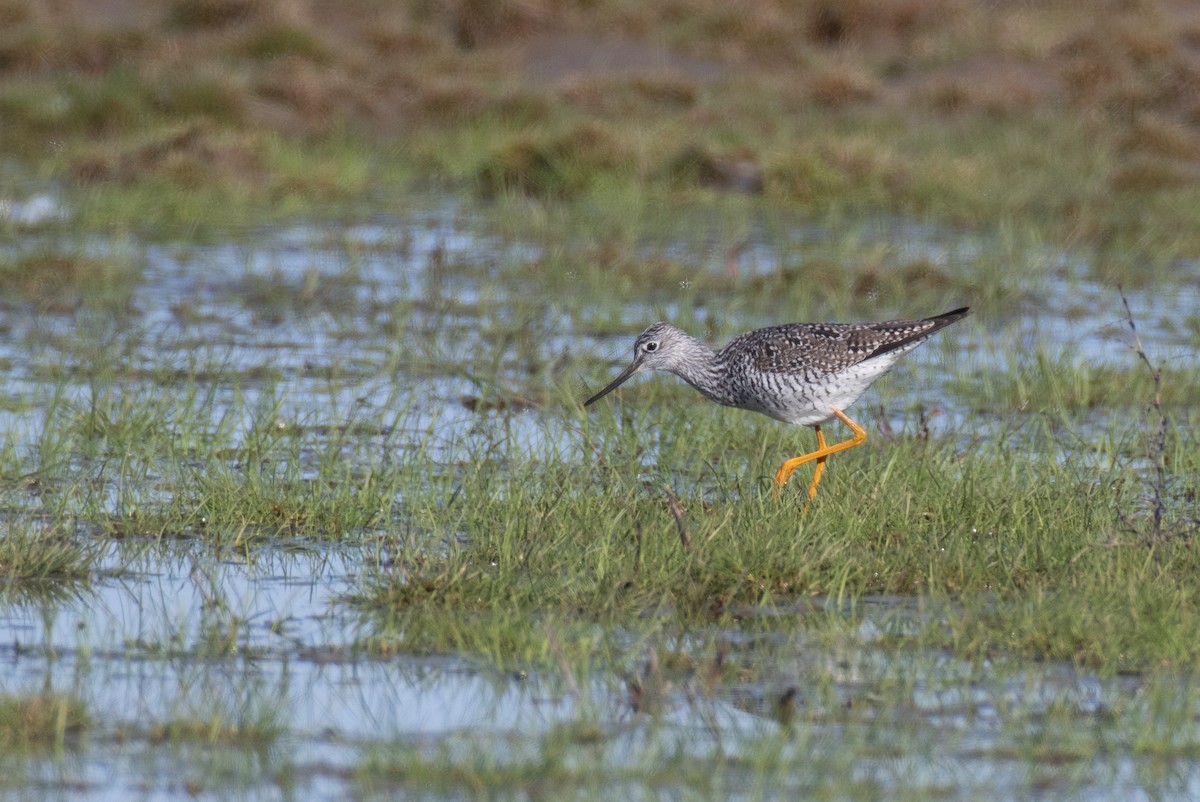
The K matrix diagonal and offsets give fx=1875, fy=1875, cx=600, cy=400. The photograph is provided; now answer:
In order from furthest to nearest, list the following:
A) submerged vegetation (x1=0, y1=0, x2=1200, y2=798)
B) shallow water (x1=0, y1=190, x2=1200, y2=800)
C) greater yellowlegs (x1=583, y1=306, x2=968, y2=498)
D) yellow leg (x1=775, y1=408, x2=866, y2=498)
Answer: greater yellowlegs (x1=583, y1=306, x2=968, y2=498)
yellow leg (x1=775, y1=408, x2=866, y2=498)
submerged vegetation (x1=0, y1=0, x2=1200, y2=798)
shallow water (x1=0, y1=190, x2=1200, y2=800)

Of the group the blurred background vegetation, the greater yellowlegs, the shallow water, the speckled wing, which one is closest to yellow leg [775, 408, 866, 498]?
the greater yellowlegs

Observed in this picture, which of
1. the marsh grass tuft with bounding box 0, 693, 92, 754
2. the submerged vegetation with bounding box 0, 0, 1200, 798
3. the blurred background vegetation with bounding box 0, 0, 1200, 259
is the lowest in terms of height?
the marsh grass tuft with bounding box 0, 693, 92, 754

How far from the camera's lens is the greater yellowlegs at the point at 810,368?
26.6ft

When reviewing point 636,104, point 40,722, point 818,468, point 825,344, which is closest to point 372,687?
point 40,722

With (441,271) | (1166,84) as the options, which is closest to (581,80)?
(1166,84)

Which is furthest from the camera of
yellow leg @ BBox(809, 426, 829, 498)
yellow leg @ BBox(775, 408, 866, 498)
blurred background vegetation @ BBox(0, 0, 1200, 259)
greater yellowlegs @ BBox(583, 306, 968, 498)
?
blurred background vegetation @ BBox(0, 0, 1200, 259)

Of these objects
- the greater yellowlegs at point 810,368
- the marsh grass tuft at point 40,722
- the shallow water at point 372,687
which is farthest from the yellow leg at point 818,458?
the marsh grass tuft at point 40,722

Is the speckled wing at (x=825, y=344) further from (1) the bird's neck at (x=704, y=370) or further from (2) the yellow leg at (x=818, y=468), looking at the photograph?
(2) the yellow leg at (x=818, y=468)

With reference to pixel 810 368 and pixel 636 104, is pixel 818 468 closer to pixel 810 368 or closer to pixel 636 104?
pixel 810 368

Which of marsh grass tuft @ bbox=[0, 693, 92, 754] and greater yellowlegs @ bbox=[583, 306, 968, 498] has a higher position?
greater yellowlegs @ bbox=[583, 306, 968, 498]

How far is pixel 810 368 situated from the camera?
8.05 meters

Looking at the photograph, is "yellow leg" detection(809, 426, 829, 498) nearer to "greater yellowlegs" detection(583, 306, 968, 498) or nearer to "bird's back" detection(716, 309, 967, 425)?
"greater yellowlegs" detection(583, 306, 968, 498)

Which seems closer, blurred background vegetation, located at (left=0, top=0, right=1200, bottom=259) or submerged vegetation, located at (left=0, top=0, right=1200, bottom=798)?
submerged vegetation, located at (left=0, top=0, right=1200, bottom=798)

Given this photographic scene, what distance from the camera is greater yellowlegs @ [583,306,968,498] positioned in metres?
8.10
